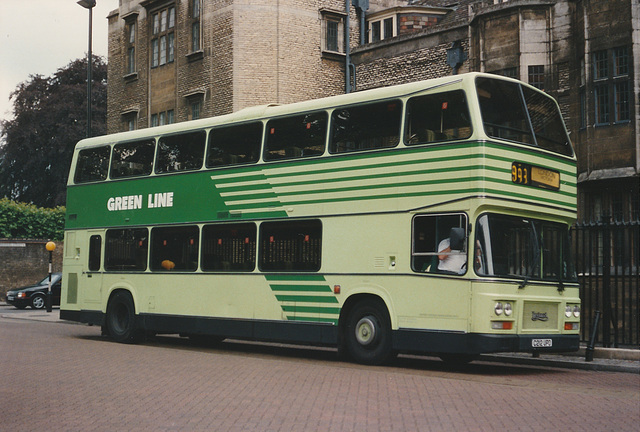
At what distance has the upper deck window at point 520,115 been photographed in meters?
13.3

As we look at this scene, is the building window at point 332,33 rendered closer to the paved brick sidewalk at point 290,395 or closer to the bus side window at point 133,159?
the bus side window at point 133,159

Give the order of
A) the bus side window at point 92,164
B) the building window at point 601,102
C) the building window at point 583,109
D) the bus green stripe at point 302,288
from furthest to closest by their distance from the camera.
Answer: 1. the building window at point 583,109
2. the building window at point 601,102
3. the bus side window at point 92,164
4. the bus green stripe at point 302,288

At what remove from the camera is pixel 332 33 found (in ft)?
111

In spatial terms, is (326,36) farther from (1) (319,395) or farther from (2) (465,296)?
(1) (319,395)

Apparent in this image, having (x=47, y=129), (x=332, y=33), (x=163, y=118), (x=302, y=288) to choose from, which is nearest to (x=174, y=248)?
(x=302, y=288)

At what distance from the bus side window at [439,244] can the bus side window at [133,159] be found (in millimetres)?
7341

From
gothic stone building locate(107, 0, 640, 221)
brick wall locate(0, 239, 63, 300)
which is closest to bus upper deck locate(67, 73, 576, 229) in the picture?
gothic stone building locate(107, 0, 640, 221)

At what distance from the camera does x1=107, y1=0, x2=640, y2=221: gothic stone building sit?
2198 cm

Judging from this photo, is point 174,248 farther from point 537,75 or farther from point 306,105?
point 537,75

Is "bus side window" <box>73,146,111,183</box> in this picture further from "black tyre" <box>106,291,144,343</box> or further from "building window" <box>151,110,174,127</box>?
"building window" <box>151,110,174,127</box>

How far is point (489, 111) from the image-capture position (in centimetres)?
1331

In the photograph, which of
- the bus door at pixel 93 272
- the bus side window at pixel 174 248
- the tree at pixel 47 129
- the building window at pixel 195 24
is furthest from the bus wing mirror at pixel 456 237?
the tree at pixel 47 129

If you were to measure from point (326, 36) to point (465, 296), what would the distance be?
72.8 ft

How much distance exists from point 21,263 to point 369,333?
32567 millimetres
